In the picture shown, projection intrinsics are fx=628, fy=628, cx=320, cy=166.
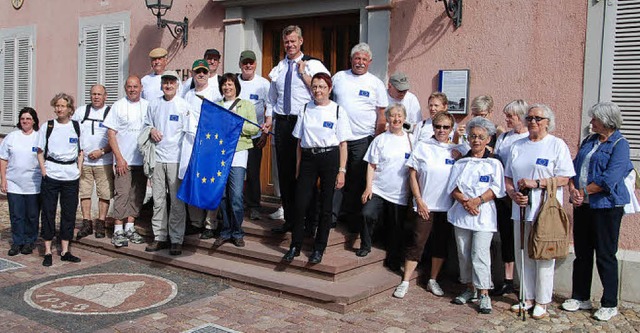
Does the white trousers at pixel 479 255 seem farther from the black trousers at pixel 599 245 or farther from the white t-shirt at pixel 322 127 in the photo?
the white t-shirt at pixel 322 127

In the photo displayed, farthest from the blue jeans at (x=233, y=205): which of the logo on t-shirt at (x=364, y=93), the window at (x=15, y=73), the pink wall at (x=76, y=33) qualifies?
the window at (x=15, y=73)

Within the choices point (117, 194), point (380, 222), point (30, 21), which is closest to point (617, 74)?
point (380, 222)

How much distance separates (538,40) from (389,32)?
5.26 ft

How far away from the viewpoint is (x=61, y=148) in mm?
6309

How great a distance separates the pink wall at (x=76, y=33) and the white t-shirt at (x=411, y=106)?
10.0 ft

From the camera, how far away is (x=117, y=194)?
669 centimetres

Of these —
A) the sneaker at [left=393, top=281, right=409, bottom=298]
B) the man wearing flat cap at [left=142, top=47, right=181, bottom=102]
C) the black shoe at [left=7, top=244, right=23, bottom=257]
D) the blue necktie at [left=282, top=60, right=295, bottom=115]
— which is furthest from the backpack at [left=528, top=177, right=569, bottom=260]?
the black shoe at [left=7, top=244, right=23, bottom=257]

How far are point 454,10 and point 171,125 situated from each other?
3.09 m

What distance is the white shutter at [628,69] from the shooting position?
5.61 m

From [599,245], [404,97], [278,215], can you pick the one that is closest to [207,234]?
[278,215]

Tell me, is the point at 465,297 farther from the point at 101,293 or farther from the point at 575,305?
the point at 101,293

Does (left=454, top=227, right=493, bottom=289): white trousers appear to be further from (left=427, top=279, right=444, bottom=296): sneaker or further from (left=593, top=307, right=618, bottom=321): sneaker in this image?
(left=593, top=307, right=618, bottom=321): sneaker

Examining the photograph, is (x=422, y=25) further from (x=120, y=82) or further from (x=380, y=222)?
(x=120, y=82)

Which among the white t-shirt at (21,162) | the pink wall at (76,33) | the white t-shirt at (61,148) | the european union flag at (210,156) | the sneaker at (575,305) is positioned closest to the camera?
the sneaker at (575,305)
